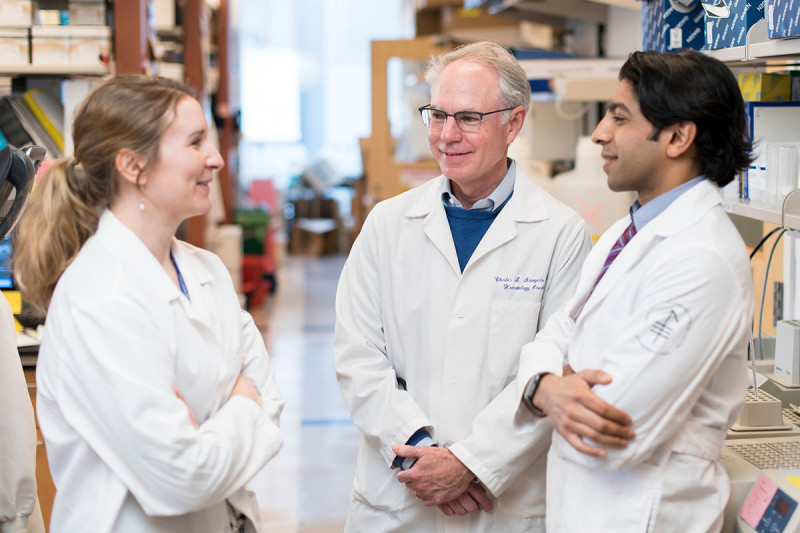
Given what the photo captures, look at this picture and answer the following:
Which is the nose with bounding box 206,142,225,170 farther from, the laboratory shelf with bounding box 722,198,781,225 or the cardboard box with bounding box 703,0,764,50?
the cardboard box with bounding box 703,0,764,50

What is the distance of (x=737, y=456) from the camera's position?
1875 millimetres

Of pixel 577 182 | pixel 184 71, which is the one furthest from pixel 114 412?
pixel 184 71

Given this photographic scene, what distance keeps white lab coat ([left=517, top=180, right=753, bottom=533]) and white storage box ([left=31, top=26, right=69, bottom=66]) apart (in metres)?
2.84

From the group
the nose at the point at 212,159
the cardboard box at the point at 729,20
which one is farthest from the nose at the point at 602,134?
the nose at the point at 212,159

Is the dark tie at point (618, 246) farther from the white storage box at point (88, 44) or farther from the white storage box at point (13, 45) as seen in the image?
the white storage box at point (13, 45)

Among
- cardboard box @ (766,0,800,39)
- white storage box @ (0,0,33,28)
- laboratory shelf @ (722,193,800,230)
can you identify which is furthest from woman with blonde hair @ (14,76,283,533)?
white storage box @ (0,0,33,28)

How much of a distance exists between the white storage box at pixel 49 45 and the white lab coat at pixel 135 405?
2438mm

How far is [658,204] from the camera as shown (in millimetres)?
1608

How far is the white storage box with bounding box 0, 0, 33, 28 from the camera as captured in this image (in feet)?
11.9

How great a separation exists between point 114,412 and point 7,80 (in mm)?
2949

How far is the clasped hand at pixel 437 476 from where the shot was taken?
1905 mm

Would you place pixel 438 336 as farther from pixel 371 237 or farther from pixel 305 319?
pixel 305 319

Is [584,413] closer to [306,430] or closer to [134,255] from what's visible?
[134,255]

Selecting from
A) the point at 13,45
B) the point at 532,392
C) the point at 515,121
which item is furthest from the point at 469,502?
the point at 13,45
